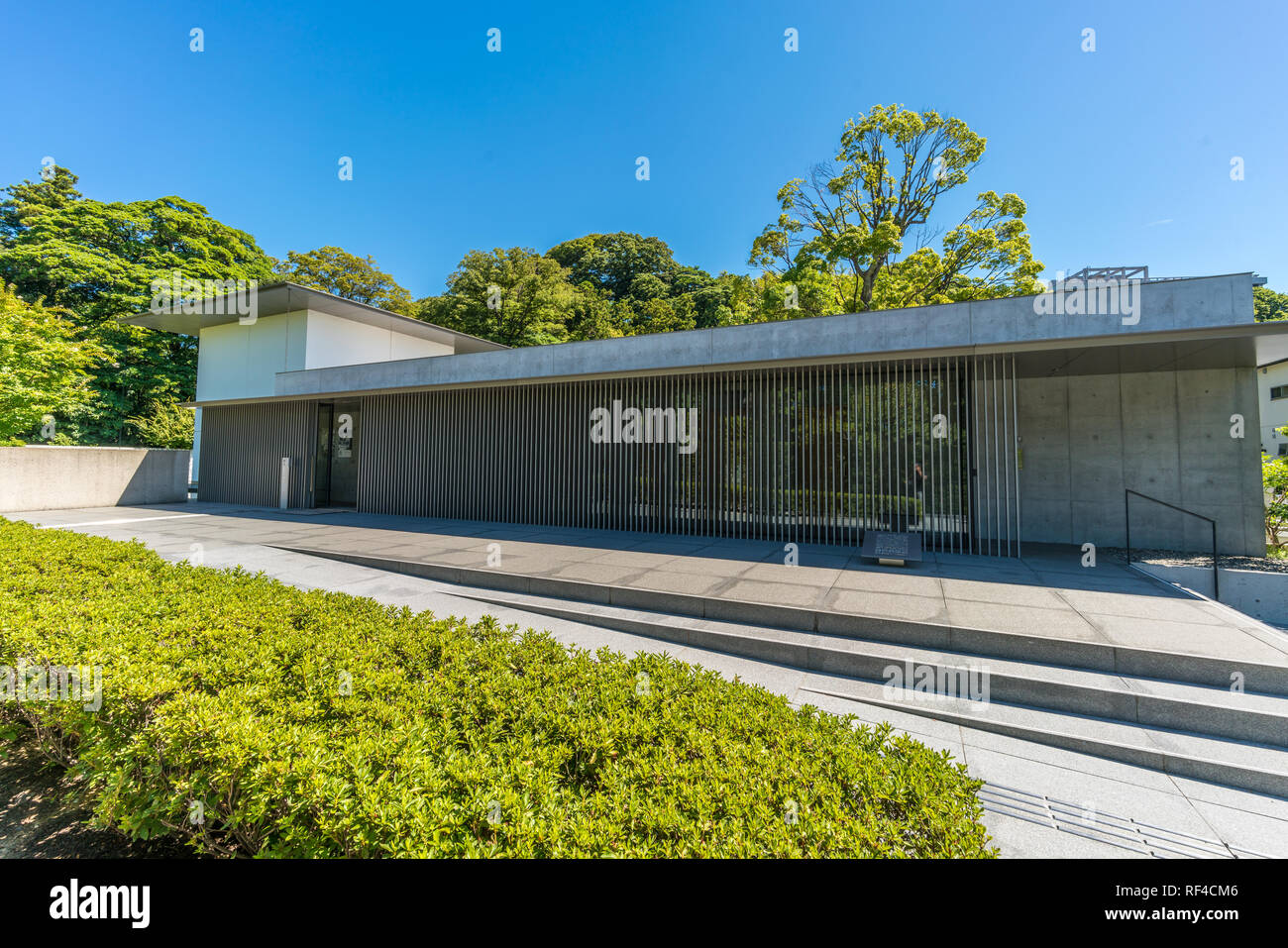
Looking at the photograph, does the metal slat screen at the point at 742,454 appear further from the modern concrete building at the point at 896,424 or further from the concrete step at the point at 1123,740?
the concrete step at the point at 1123,740

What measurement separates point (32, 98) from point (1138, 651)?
1798 centimetres

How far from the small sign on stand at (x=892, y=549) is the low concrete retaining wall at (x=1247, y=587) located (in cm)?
336

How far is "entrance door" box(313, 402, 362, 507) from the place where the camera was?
659 inches

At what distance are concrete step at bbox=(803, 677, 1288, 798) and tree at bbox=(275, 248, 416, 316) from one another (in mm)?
36529

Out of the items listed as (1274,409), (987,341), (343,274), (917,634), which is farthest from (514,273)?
(1274,409)

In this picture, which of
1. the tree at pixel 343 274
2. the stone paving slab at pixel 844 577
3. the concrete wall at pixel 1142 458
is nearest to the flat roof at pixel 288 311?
the stone paving slab at pixel 844 577

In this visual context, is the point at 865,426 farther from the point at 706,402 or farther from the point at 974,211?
the point at 974,211

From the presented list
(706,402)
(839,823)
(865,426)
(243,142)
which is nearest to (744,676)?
→ (839,823)

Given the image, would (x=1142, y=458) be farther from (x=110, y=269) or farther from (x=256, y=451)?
(x=110, y=269)

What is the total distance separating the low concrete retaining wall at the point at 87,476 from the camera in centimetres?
1434

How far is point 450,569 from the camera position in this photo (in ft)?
24.9

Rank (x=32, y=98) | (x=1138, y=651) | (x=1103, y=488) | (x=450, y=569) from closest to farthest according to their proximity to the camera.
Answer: (x=1138, y=651)
(x=450, y=569)
(x=32, y=98)
(x=1103, y=488)

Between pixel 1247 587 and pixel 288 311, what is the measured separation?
23122 millimetres

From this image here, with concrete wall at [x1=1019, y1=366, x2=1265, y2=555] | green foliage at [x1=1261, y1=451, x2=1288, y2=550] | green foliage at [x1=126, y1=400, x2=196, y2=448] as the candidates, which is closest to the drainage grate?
concrete wall at [x1=1019, y1=366, x2=1265, y2=555]
